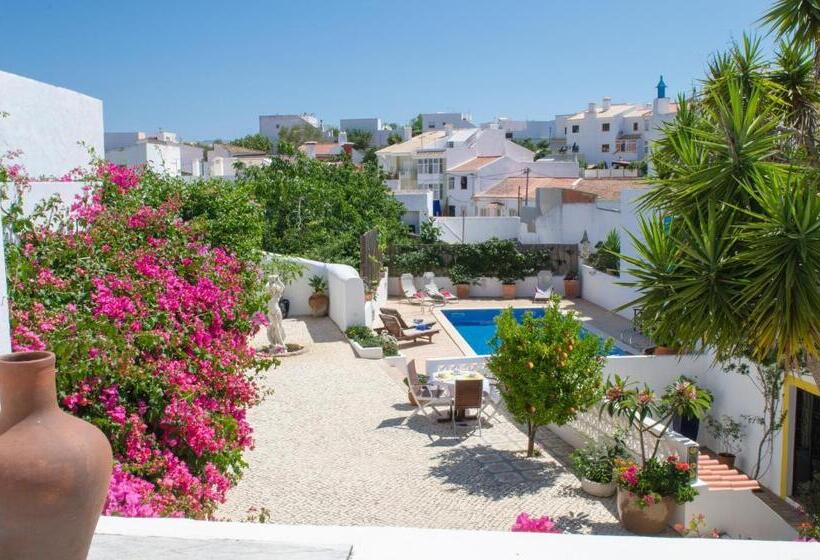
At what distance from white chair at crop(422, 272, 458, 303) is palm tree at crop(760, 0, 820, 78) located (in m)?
19.5

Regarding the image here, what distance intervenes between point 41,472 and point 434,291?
84.3 feet

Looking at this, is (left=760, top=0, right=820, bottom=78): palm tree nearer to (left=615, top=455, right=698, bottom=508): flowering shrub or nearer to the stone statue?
(left=615, top=455, right=698, bottom=508): flowering shrub

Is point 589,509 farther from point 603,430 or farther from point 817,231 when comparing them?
point 817,231

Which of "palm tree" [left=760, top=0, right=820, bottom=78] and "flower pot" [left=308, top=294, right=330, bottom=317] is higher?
"palm tree" [left=760, top=0, right=820, bottom=78]

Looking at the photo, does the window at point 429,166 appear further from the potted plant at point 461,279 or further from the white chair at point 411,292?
the white chair at point 411,292

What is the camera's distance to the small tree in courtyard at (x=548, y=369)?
1109 centimetres

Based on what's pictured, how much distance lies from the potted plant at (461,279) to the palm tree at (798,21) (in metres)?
20.7

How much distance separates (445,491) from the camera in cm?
1020

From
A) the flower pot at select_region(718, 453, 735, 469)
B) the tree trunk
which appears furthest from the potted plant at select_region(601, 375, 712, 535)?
the flower pot at select_region(718, 453, 735, 469)

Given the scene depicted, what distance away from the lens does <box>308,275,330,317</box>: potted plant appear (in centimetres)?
2106

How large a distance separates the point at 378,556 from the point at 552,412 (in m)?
8.14

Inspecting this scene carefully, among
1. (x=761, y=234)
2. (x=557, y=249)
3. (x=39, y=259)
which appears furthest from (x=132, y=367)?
(x=557, y=249)

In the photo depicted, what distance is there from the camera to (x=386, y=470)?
10.9 m

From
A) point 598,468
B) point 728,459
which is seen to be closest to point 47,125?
point 598,468
